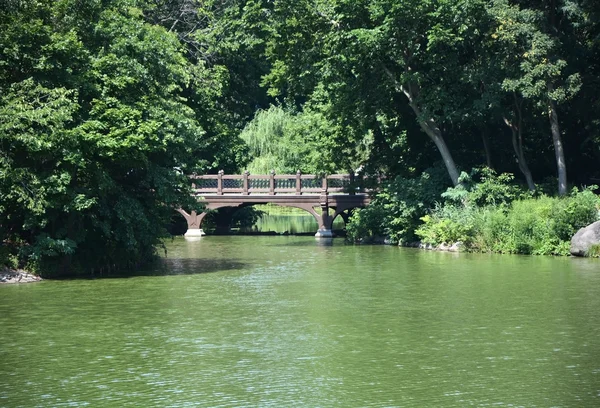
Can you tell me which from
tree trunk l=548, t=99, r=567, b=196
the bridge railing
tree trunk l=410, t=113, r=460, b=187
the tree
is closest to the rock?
the tree

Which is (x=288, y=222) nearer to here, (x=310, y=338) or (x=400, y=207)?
(x=400, y=207)

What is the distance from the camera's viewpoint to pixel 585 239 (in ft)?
100

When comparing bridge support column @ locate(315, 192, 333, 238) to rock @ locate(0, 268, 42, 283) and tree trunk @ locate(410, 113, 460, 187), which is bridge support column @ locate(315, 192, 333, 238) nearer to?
tree trunk @ locate(410, 113, 460, 187)

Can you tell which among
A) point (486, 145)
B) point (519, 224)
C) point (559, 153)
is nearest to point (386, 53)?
point (486, 145)

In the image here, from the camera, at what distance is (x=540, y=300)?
21703 millimetres

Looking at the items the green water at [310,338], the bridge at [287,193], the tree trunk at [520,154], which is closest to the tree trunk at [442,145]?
the tree trunk at [520,154]

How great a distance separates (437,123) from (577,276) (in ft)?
44.4

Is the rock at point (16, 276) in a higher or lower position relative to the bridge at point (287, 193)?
lower

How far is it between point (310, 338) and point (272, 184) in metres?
27.6

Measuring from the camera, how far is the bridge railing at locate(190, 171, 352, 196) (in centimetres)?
4466

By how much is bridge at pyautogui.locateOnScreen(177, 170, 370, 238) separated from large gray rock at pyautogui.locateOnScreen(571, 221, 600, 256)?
45.9 ft

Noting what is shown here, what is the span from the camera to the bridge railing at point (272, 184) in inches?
1758

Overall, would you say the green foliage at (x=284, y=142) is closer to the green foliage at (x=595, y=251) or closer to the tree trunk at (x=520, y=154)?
the tree trunk at (x=520, y=154)

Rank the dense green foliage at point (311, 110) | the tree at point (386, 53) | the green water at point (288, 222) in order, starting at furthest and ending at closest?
the green water at point (288, 222) → the tree at point (386, 53) → the dense green foliage at point (311, 110)
